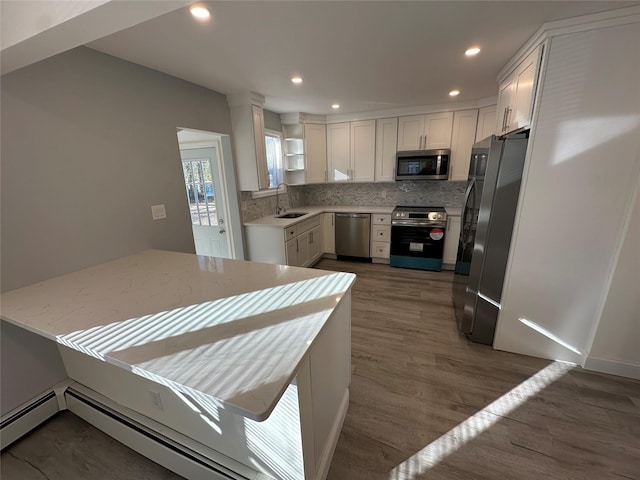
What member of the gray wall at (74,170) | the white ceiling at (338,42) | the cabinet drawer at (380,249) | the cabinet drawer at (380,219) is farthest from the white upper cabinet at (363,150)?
the gray wall at (74,170)

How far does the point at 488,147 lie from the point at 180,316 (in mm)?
2380

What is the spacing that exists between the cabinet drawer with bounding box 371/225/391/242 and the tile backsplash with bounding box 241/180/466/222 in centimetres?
64

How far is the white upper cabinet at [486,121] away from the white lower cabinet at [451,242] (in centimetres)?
117

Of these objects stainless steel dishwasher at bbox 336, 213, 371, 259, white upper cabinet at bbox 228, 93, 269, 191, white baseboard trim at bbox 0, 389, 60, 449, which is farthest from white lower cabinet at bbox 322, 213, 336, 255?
white baseboard trim at bbox 0, 389, 60, 449

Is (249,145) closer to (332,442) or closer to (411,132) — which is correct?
(411,132)

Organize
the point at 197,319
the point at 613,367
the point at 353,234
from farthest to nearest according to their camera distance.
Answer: the point at 353,234 → the point at 613,367 → the point at 197,319

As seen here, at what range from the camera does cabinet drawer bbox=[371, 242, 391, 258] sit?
162 inches

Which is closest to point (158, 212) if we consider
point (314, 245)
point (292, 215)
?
point (292, 215)

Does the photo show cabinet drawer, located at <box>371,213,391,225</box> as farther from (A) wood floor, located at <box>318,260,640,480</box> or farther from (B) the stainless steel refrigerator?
(A) wood floor, located at <box>318,260,640,480</box>

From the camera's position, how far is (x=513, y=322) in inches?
82.7

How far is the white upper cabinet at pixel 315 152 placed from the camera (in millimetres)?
4111

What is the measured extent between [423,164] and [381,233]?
1.20 meters

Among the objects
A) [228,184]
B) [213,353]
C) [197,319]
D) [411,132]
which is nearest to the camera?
[213,353]

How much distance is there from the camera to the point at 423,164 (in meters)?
3.75
